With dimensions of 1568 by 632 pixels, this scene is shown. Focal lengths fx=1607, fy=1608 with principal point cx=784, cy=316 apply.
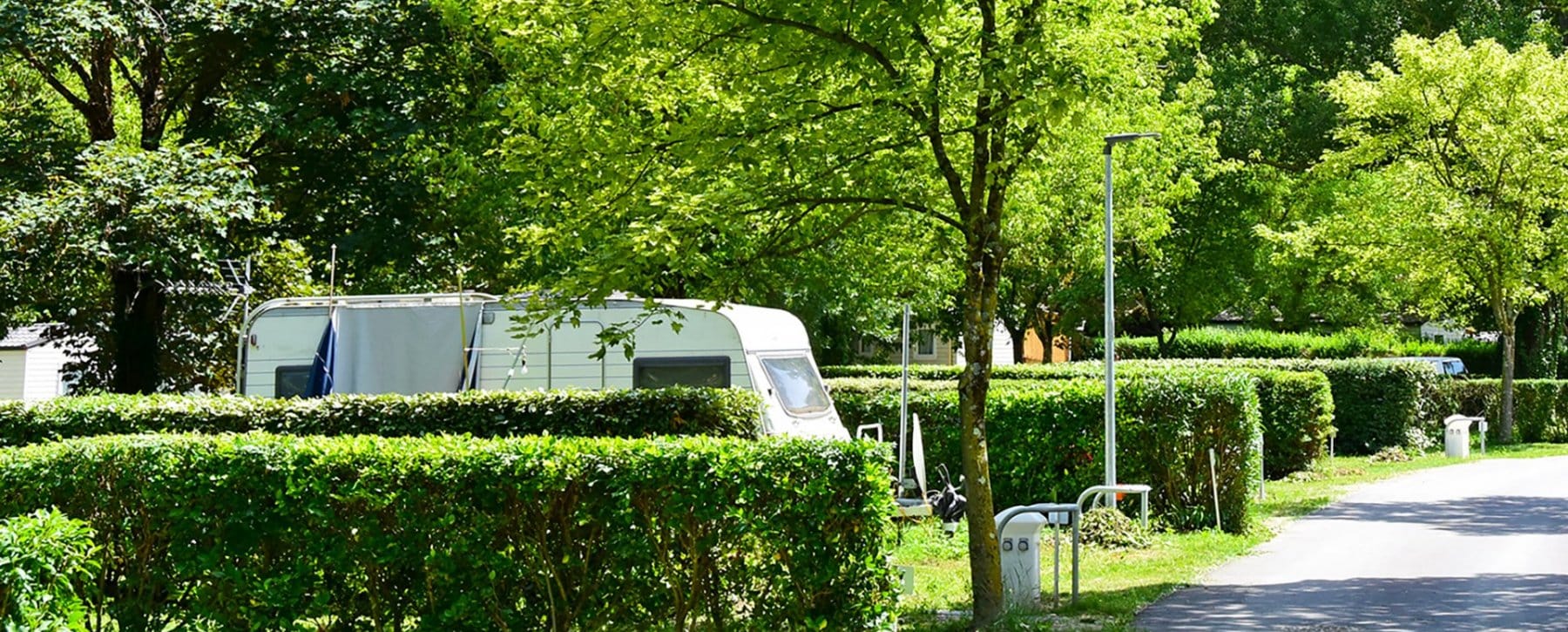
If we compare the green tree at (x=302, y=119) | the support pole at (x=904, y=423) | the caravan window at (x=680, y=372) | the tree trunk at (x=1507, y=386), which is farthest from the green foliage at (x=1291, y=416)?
the green tree at (x=302, y=119)

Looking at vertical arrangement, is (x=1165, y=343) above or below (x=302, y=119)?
below

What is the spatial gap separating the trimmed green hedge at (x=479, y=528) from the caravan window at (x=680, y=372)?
6.68 m

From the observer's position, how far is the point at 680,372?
51.9ft

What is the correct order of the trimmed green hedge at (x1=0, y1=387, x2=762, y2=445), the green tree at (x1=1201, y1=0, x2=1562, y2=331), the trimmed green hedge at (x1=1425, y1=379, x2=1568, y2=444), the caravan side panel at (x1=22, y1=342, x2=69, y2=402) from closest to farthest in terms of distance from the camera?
1. the trimmed green hedge at (x1=0, y1=387, x2=762, y2=445)
2. the trimmed green hedge at (x1=1425, y1=379, x2=1568, y2=444)
3. the green tree at (x1=1201, y1=0, x2=1562, y2=331)
4. the caravan side panel at (x1=22, y1=342, x2=69, y2=402)

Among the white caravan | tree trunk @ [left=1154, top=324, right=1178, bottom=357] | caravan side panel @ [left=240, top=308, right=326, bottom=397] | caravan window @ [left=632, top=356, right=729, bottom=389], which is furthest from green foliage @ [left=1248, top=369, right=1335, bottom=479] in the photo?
tree trunk @ [left=1154, top=324, right=1178, bottom=357]

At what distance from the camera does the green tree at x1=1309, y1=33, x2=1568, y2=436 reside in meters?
29.8

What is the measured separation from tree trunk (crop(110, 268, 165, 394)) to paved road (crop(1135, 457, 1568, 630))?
15.1 meters

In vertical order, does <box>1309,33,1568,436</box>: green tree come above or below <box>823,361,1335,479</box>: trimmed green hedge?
above

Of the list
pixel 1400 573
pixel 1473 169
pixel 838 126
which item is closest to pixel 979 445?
pixel 838 126

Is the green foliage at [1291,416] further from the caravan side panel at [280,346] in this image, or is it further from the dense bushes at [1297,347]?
the dense bushes at [1297,347]

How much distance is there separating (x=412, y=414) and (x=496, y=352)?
2819 millimetres

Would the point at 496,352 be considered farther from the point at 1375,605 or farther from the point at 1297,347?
the point at 1297,347

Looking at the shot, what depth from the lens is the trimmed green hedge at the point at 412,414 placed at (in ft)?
42.2

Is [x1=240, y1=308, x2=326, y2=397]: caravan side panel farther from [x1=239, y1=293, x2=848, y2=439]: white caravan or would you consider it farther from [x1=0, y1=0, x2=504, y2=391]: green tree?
[x1=0, y1=0, x2=504, y2=391]: green tree
